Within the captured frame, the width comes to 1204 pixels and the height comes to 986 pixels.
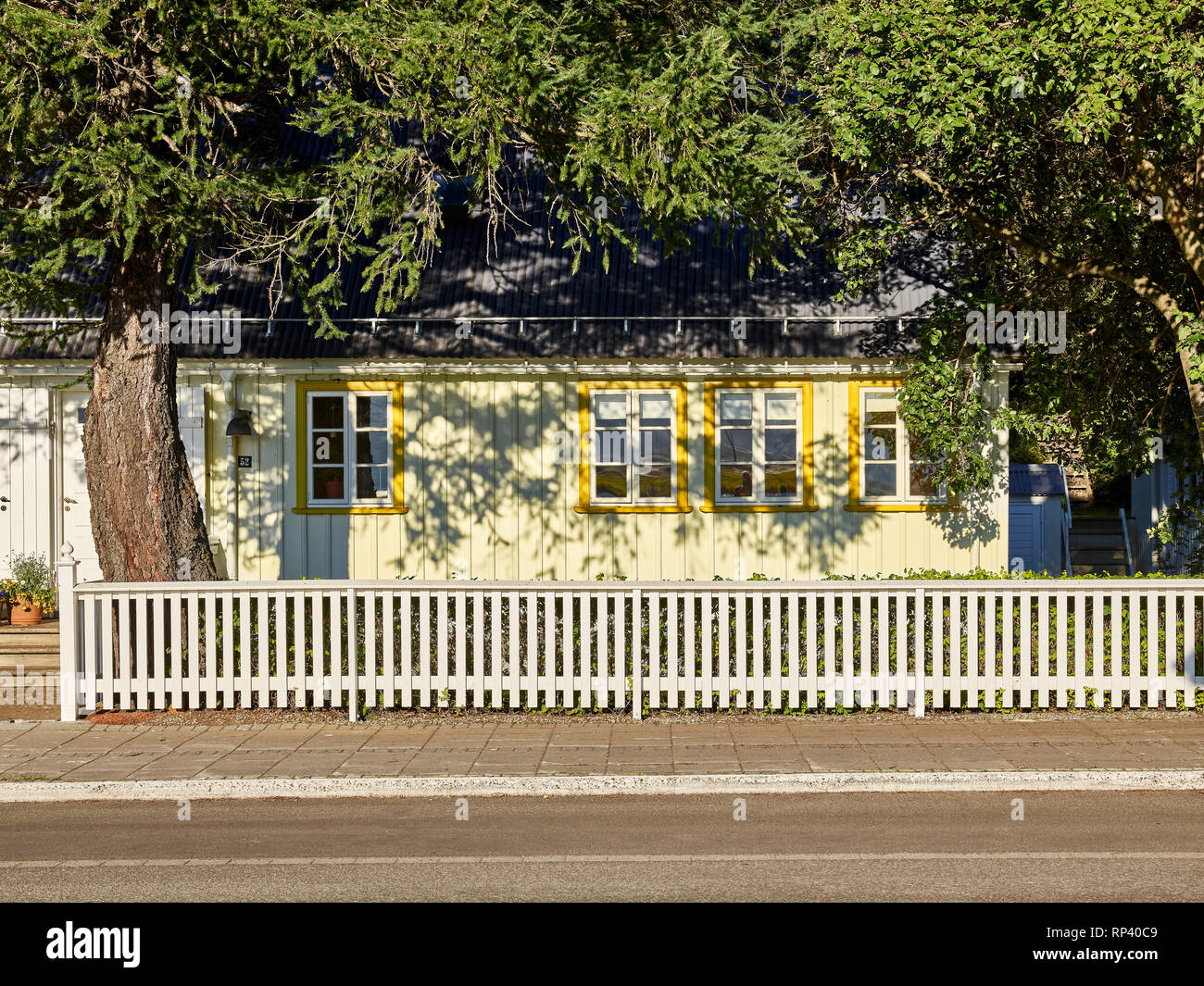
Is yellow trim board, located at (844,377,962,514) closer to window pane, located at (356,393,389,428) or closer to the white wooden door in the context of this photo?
window pane, located at (356,393,389,428)

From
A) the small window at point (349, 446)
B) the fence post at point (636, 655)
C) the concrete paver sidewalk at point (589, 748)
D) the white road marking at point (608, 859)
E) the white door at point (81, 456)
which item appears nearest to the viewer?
the white road marking at point (608, 859)

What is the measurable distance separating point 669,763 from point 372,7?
6529 mm

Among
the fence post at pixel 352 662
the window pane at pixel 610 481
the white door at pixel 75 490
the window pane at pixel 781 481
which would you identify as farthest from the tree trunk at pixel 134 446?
the window pane at pixel 781 481

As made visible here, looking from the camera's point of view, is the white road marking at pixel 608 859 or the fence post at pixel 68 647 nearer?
the white road marking at pixel 608 859

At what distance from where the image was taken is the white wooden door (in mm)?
15367

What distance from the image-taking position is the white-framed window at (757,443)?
1554cm

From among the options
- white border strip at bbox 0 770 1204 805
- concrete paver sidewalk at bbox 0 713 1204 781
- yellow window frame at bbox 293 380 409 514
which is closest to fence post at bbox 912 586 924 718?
concrete paver sidewalk at bbox 0 713 1204 781

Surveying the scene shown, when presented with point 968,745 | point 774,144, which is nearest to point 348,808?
point 968,745

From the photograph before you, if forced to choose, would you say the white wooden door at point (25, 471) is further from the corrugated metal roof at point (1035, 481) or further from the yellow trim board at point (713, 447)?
the corrugated metal roof at point (1035, 481)

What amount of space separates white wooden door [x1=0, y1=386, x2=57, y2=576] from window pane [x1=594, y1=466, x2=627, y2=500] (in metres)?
7.00

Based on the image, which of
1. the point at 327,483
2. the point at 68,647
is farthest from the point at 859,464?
the point at 68,647

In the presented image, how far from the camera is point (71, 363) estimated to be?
1527 centimetres

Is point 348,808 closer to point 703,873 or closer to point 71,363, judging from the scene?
point 703,873

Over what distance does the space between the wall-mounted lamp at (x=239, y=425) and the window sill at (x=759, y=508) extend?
587 centimetres
